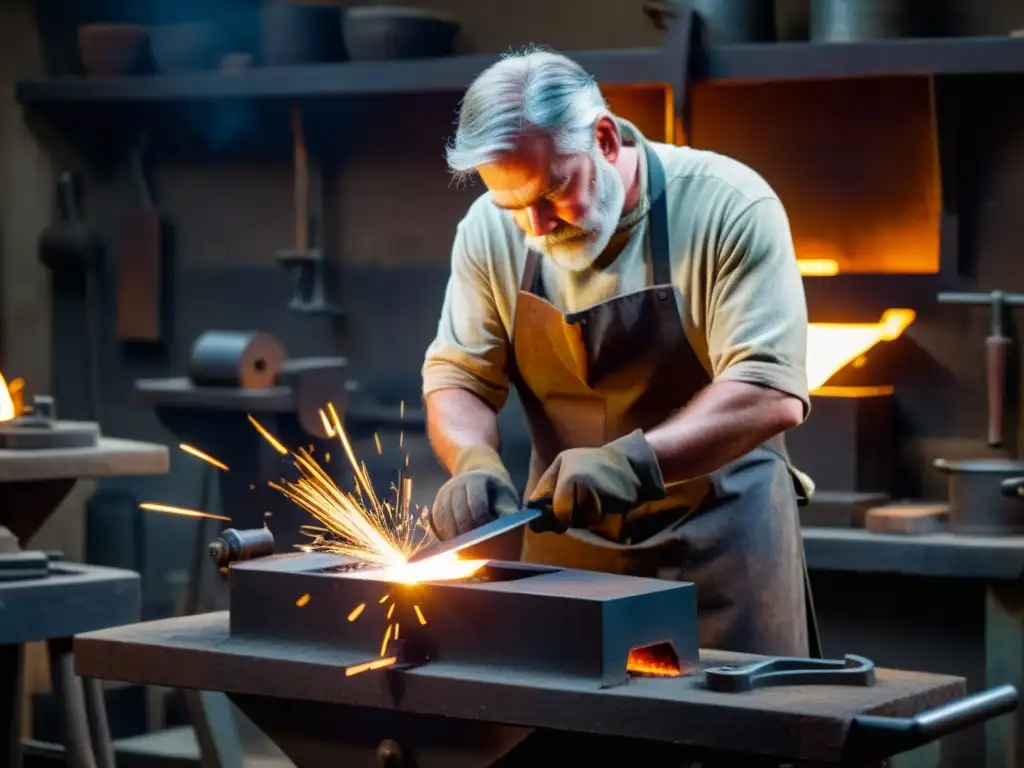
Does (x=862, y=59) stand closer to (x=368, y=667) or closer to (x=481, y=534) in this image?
(x=481, y=534)

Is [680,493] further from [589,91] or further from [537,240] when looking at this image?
[589,91]

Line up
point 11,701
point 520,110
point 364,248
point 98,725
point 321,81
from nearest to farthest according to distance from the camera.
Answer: point 520,110 → point 11,701 → point 98,725 → point 321,81 → point 364,248

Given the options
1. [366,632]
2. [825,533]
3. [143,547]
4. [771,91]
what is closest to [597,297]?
[366,632]

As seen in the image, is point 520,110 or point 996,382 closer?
point 520,110

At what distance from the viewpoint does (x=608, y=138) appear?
3.01m

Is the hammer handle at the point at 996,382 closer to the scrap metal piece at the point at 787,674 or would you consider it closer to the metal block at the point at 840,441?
the metal block at the point at 840,441

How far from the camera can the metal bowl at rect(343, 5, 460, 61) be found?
503 centimetres

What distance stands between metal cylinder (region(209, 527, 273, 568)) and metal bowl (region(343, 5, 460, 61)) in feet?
8.08

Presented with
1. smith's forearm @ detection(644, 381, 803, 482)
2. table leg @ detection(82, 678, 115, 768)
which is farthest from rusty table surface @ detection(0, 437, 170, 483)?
smith's forearm @ detection(644, 381, 803, 482)

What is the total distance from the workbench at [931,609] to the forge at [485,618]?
1715 mm

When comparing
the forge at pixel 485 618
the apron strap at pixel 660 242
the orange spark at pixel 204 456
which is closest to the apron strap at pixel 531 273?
the apron strap at pixel 660 242

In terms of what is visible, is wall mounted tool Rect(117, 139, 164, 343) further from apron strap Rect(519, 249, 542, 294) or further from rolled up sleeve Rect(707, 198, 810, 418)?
rolled up sleeve Rect(707, 198, 810, 418)

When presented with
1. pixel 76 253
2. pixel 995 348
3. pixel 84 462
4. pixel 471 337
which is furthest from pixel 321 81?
pixel 471 337

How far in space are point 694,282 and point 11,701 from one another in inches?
76.8
